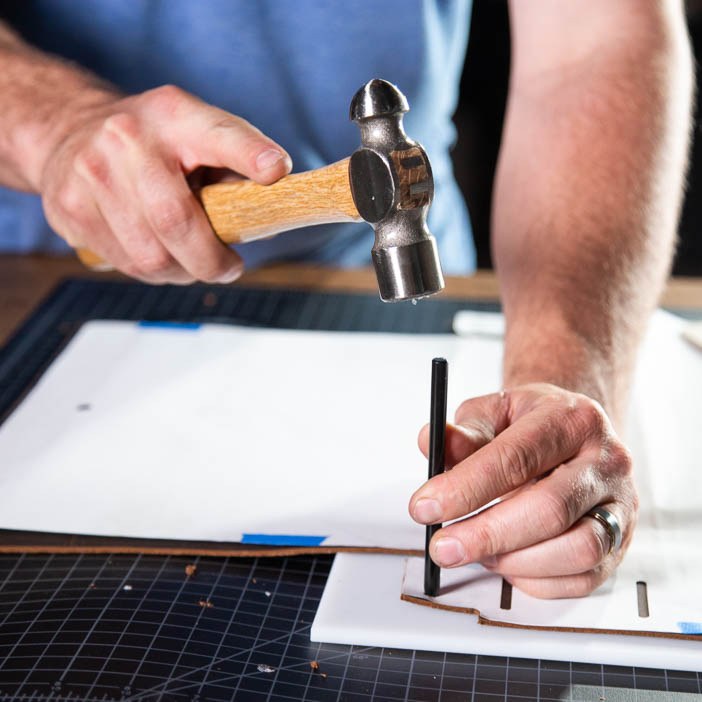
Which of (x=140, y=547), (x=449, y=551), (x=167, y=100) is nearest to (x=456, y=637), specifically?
(x=449, y=551)

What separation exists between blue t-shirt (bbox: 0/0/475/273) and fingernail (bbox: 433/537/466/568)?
2.77 feet

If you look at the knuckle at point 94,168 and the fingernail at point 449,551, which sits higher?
the knuckle at point 94,168

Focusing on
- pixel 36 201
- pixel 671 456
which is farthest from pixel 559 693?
pixel 36 201

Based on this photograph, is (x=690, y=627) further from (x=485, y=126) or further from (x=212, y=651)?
(x=485, y=126)

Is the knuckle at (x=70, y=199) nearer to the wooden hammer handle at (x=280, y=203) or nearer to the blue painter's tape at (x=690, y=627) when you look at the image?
the wooden hammer handle at (x=280, y=203)

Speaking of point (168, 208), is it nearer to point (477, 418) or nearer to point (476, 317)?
point (477, 418)

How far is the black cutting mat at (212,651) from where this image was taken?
27.9 inches

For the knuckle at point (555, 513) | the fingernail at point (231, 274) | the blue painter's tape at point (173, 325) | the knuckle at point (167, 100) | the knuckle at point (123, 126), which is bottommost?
the blue painter's tape at point (173, 325)

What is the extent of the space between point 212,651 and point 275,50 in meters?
0.98

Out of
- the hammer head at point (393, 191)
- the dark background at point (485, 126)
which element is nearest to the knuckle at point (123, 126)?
the hammer head at point (393, 191)

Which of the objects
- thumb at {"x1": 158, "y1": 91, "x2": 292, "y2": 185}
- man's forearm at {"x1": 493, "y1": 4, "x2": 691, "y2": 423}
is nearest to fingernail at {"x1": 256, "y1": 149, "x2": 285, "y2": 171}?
thumb at {"x1": 158, "y1": 91, "x2": 292, "y2": 185}

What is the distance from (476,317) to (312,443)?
38cm

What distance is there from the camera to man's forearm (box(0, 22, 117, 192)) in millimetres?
1058

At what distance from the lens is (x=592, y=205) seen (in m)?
1.15
